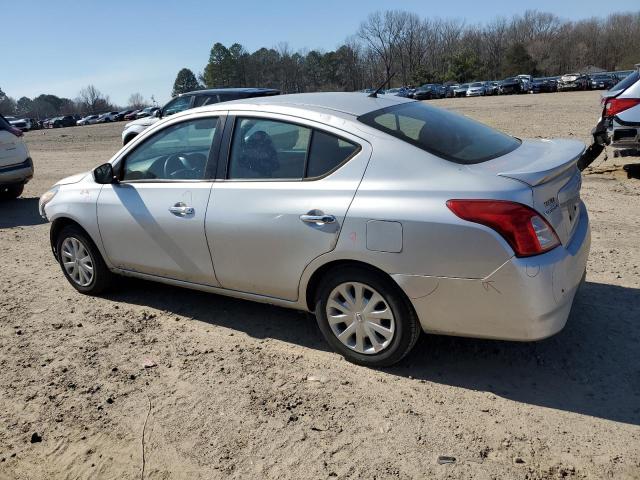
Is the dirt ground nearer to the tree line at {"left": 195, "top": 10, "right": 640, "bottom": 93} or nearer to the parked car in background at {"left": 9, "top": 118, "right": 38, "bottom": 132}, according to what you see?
the parked car in background at {"left": 9, "top": 118, "right": 38, "bottom": 132}

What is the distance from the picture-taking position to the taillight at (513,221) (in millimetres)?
3078

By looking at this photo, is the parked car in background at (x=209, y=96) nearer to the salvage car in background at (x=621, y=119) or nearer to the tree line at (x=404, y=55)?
the salvage car in background at (x=621, y=119)

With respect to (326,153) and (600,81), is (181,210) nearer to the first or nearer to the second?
(326,153)

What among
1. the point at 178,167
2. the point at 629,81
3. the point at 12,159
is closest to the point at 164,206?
the point at 178,167

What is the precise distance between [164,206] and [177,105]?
386 inches

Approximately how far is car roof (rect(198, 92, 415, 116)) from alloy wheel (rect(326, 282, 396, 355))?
117 centimetres

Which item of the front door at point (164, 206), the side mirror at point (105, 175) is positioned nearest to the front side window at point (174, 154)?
the front door at point (164, 206)

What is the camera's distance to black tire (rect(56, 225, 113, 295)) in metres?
5.11

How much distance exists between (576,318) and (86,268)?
410 centimetres

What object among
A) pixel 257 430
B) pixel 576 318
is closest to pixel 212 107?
pixel 257 430

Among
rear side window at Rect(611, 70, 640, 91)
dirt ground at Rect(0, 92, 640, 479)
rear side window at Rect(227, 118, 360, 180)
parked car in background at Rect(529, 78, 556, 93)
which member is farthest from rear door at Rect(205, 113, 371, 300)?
parked car in background at Rect(529, 78, 556, 93)

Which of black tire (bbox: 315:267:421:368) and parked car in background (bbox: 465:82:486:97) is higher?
black tire (bbox: 315:267:421:368)

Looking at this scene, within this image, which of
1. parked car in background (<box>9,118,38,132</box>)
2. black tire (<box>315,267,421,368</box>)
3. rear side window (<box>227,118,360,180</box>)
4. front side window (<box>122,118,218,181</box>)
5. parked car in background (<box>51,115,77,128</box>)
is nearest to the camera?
black tire (<box>315,267,421,368</box>)

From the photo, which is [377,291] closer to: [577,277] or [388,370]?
[388,370]
